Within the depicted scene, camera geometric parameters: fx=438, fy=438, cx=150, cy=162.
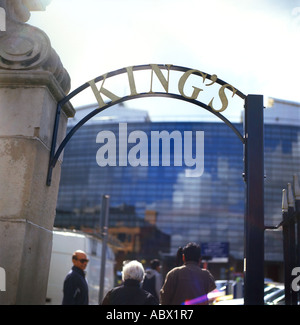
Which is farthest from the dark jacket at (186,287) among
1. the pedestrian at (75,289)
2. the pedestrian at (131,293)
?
the pedestrian at (75,289)

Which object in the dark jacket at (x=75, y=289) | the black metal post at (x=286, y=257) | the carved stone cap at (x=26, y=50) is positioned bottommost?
the dark jacket at (x=75, y=289)

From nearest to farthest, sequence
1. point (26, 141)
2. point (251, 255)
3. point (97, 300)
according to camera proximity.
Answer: point (251, 255) < point (26, 141) < point (97, 300)

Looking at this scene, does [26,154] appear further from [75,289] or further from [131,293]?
[75,289]

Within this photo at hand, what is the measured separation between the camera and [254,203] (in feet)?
13.9

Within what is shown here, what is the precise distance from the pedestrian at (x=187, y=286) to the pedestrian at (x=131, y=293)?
2.01 ft

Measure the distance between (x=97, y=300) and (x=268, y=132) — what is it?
93.0 m

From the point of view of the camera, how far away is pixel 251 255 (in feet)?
13.5

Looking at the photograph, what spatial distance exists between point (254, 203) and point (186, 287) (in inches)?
45.8

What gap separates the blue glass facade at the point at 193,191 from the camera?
10294cm

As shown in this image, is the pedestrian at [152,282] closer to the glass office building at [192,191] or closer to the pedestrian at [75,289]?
the pedestrian at [75,289]

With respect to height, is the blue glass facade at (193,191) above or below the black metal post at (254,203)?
above
